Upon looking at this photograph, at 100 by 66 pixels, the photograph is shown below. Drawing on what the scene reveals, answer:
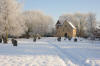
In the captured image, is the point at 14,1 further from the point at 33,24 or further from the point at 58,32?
the point at 33,24

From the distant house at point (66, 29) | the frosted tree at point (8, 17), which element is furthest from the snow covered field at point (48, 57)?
the distant house at point (66, 29)

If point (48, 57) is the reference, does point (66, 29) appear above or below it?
above

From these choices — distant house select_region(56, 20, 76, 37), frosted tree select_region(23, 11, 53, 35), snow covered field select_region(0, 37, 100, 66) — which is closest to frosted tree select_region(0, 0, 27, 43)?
snow covered field select_region(0, 37, 100, 66)

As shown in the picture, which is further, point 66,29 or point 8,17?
point 66,29

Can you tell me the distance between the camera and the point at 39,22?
6562cm

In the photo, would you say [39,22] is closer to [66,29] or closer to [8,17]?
[66,29]

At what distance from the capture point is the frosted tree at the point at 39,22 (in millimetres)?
63406

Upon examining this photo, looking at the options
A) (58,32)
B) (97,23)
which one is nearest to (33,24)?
(58,32)

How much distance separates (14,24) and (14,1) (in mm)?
5049

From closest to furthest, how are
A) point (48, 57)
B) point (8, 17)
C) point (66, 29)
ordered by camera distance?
point (48, 57), point (8, 17), point (66, 29)

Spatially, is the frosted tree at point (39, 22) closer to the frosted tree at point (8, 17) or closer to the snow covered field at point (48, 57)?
the frosted tree at point (8, 17)

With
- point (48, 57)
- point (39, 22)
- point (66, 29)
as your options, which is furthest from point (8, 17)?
point (39, 22)

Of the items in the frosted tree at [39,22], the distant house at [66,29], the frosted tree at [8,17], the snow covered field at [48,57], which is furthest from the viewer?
the frosted tree at [39,22]

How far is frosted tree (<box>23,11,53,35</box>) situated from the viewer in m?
63.4
